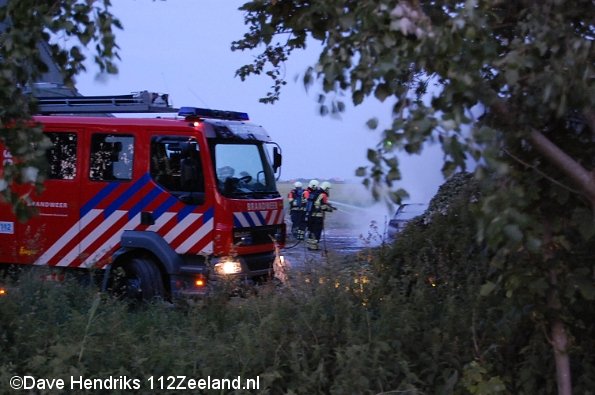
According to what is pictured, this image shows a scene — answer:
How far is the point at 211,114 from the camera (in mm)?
9234

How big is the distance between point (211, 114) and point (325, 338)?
4819 mm

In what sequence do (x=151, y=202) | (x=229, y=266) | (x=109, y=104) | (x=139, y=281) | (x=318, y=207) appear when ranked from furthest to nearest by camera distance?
1. (x=318, y=207)
2. (x=109, y=104)
3. (x=151, y=202)
4. (x=139, y=281)
5. (x=229, y=266)

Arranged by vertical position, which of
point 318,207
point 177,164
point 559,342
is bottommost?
point 559,342

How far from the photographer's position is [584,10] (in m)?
Result: 4.19

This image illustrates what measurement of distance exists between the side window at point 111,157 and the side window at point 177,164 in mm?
350

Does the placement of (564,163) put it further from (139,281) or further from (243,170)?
(139,281)

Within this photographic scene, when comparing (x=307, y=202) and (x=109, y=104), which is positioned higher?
(x=307, y=202)

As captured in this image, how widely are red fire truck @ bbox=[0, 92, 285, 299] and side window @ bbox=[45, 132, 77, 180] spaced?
0.01 meters

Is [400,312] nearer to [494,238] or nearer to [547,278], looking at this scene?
[547,278]

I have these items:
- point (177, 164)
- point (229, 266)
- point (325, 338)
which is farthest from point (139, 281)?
point (325, 338)

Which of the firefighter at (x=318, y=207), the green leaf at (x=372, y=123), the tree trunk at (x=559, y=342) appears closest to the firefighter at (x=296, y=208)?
the firefighter at (x=318, y=207)

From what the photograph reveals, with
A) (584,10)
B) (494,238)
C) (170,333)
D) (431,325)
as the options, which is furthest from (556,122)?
(170,333)

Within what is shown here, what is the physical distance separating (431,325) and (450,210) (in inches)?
96.5

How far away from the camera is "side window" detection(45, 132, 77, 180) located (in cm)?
913
